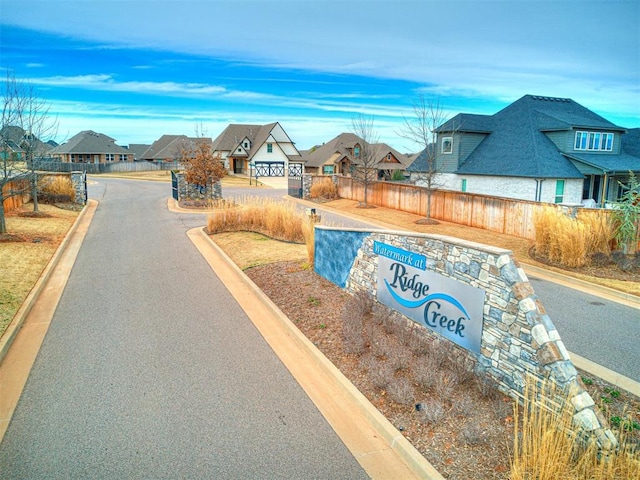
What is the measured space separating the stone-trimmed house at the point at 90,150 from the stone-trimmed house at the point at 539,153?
58589 millimetres

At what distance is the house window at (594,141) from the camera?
32.4 m

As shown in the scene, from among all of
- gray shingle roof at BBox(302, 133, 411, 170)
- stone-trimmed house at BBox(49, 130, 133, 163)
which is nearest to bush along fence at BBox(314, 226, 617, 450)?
gray shingle roof at BBox(302, 133, 411, 170)

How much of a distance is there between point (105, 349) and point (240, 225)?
12.1 m

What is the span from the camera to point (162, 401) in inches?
268

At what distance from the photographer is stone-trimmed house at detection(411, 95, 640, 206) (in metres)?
30.8

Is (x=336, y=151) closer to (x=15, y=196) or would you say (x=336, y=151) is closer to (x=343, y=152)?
(x=343, y=152)

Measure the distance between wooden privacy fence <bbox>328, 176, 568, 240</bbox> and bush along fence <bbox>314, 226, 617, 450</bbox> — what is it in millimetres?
10371

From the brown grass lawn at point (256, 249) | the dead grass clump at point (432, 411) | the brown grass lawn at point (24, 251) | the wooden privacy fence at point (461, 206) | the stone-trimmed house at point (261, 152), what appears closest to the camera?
the dead grass clump at point (432, 411)

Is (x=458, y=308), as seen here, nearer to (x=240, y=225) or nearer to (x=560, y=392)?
(x=560, y=392)

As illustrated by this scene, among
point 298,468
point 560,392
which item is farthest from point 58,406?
point 560,392

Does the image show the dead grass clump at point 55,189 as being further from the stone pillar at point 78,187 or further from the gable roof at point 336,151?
the gable roof at point 336,151

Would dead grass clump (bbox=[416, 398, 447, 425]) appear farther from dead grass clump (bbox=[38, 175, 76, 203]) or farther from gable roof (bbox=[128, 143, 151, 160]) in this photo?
gable roof (bbox=[128, 143, 151, 160])

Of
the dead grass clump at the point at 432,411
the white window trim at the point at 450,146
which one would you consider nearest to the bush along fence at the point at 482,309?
the dead grass clump at the point at 432,411

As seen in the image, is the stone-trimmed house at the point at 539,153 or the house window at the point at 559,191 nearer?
the house window at the point at 559,191
